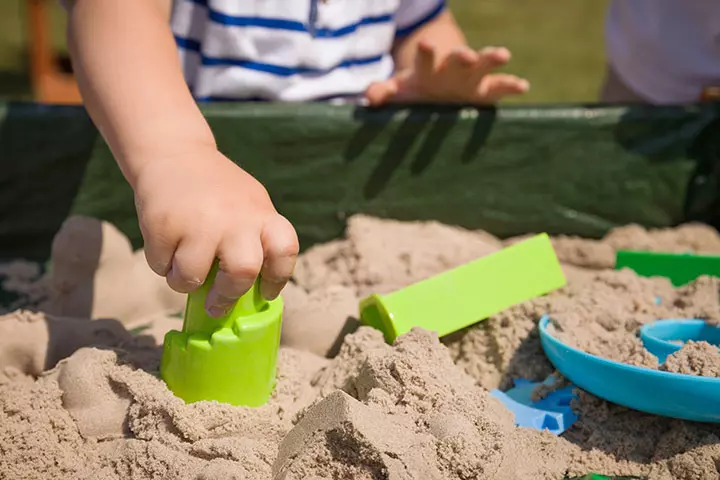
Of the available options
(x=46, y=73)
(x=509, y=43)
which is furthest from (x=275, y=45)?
(x=509, y=43)

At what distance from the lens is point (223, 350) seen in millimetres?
682

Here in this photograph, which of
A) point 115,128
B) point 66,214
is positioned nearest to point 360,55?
point 66,214

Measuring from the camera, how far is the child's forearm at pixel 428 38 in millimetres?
1397

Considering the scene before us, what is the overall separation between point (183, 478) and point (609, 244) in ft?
2.52

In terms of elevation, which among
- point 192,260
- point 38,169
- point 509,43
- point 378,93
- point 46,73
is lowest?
point 509,43

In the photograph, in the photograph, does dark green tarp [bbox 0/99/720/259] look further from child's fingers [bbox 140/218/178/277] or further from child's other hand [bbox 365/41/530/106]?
child's fingers [bbox 140/218/178/277]

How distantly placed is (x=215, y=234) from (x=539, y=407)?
0.36m

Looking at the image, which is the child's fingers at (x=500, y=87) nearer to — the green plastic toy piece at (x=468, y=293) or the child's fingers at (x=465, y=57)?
the child's fingers at (x=465, y=57)

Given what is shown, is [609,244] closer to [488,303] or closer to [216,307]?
[488,303]

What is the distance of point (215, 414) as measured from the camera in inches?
26.9

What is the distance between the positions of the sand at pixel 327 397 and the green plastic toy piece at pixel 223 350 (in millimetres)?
17

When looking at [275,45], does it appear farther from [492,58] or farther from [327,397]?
[327,397]

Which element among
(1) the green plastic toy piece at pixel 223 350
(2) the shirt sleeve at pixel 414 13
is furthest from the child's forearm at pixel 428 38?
(1) the green plastic toy piece at pixel 223 350

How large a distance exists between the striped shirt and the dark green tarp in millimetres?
126
